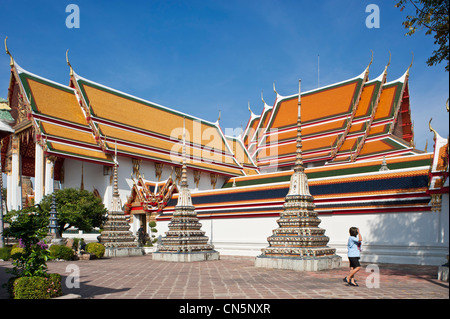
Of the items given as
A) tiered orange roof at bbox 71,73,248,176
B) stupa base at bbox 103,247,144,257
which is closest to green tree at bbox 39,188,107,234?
tiered orange roof at bbox 71,73,248,176

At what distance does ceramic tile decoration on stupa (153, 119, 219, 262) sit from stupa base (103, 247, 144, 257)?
3.41m

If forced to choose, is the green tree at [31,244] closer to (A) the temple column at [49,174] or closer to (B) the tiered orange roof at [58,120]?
(B) the tiered orange roof at [58,120]

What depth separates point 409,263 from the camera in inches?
527

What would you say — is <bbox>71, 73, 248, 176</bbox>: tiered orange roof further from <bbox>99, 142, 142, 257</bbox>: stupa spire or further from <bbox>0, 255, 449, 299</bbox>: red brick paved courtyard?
<bbox>0, 255, 449, 299</bbox>: red brick paved courtyard

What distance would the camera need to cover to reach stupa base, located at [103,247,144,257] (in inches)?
729

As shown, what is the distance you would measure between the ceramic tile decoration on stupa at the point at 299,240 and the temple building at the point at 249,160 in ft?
12.9

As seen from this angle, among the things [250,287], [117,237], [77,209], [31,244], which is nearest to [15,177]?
[77,209]

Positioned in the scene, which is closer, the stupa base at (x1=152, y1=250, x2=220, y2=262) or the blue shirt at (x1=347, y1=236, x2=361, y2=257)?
the blue shirt at (x1=347, y1=236, x2=361, y2=257)

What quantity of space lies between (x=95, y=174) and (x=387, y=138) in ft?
69.0

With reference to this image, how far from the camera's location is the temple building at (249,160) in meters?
14.6

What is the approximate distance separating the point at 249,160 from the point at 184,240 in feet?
84.5

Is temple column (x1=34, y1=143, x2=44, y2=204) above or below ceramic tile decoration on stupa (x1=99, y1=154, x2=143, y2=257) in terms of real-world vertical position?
above

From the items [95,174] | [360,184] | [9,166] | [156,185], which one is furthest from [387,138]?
[9,166]
